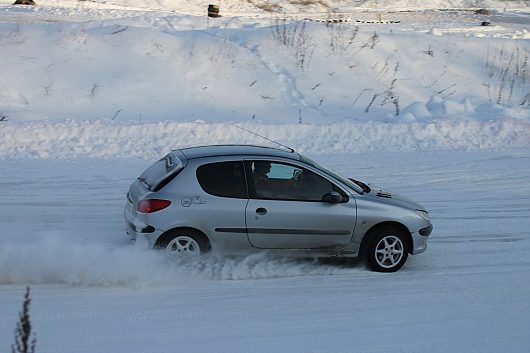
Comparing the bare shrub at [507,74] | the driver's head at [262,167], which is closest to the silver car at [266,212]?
the driver's head at [262,167]

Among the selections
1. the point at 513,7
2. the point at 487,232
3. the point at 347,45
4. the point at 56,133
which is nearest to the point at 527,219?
the point at 487,232

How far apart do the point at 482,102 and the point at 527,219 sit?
31.9 feet

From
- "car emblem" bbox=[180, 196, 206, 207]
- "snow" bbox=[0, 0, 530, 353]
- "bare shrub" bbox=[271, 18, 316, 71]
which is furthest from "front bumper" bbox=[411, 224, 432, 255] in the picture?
"bare shrub" bbox=[271, 18, 316, 71]

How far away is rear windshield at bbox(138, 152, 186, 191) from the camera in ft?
28.4

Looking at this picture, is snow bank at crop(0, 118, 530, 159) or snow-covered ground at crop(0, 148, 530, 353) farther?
snow bank at crop(0, 118, 530, 159)

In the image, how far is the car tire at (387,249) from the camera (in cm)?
888

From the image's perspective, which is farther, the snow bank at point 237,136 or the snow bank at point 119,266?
the snow bank at point 237,136

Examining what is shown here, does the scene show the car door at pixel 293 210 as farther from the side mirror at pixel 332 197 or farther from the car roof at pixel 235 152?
the car roof at pixel 235 152

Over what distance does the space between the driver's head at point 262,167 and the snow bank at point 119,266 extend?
3.09 feet

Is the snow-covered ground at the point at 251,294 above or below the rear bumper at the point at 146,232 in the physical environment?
below

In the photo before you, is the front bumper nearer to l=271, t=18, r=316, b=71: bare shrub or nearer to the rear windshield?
the rear windshield

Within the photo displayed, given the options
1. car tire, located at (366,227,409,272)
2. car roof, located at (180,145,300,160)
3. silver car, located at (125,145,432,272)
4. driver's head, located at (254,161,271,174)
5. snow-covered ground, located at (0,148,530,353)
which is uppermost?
car roof, located at (180,145,300,160)

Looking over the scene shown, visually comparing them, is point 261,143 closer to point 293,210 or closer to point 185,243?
point 293,210

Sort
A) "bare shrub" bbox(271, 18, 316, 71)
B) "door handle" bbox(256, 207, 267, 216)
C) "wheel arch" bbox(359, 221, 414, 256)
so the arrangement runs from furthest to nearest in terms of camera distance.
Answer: "bare shrub" bbox(271, 18, 316, 71), "wheel arch" bbox(359, 221, 414, 256), "door handle" bbox(256, 207, 267, 216)
